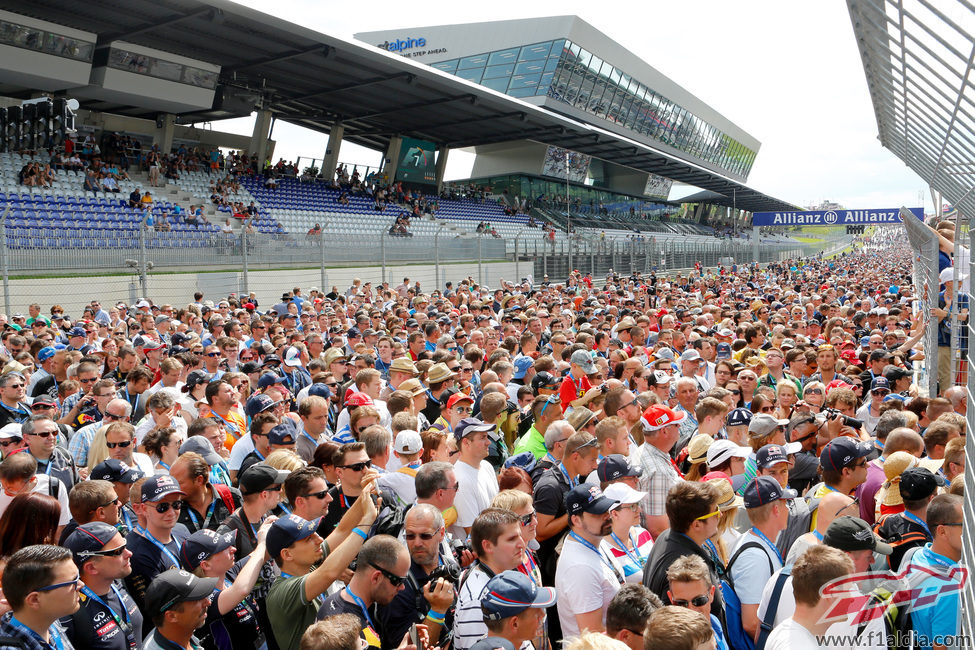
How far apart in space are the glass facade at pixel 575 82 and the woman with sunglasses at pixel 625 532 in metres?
43.3

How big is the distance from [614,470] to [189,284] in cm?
1594

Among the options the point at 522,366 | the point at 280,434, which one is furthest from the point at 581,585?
the point at 522,366

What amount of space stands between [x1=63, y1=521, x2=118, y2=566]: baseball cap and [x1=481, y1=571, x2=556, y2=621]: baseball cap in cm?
184

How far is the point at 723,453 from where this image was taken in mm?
5047

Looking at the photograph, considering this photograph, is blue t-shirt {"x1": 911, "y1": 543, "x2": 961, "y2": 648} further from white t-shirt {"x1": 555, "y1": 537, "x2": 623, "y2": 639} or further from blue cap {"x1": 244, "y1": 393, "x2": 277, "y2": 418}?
blue cap {"x1": 244, "y1": 393, "x2": 277, "y2": 418}

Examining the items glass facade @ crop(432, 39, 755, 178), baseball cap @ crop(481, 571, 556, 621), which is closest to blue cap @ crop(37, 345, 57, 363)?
baseball cap @ crop(481, 571, 556, 621)

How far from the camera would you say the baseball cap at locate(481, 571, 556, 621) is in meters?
3.08

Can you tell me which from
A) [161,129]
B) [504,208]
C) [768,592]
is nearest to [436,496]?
[768,592]

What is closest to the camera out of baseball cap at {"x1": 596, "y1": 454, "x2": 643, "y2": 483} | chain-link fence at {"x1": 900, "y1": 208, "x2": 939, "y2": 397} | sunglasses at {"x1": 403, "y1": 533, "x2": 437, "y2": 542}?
sunglasses at {"x1": 403, "y1": 533, "x2": 437, "y2": 542}

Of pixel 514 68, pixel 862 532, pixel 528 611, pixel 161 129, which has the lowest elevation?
pixel 528 611

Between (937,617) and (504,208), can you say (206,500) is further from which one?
(504,208)

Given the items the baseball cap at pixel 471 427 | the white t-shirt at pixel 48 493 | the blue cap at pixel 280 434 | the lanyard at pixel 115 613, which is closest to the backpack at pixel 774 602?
the baseball cap at pixel 471 427

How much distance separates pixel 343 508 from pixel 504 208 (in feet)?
142

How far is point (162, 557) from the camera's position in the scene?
4.08 m
